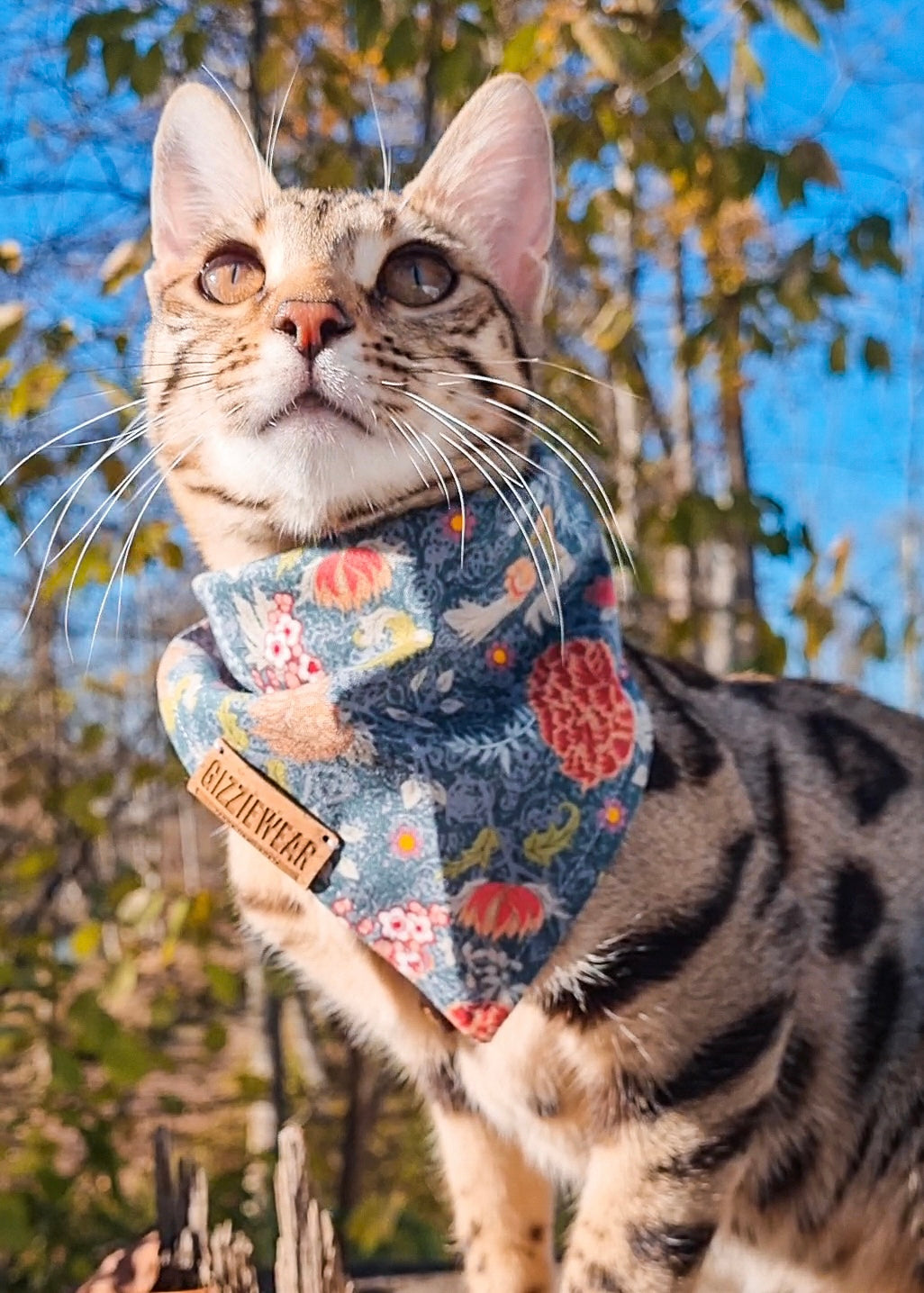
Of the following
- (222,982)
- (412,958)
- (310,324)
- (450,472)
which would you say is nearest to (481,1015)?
(412,958)

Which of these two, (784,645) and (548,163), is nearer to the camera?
(548,163)

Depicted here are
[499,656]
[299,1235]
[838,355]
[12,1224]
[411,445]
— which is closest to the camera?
[299,1235]

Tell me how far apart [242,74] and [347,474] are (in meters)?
2.18

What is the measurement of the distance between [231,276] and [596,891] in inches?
37.1

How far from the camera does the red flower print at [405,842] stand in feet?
4.44

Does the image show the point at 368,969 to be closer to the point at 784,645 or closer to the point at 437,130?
the point at 784,645

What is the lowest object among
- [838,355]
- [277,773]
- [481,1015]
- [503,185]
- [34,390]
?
[481,1015]

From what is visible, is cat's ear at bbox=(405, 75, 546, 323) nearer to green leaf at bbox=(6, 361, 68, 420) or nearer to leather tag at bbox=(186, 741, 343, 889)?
leather tag at bbox=(186, 741, 343, 889)

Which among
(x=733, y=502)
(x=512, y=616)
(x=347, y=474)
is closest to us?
(x=347, y=474)

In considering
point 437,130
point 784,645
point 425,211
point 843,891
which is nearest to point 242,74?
point 437,130

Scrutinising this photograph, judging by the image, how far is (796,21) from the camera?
1957mm

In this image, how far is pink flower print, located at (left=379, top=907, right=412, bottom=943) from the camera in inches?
53.9

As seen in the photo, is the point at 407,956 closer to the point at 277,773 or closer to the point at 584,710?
the point at 277,773

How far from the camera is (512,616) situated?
1449 millimetres
